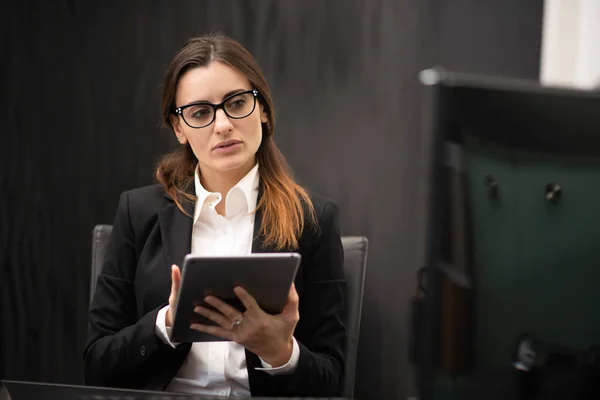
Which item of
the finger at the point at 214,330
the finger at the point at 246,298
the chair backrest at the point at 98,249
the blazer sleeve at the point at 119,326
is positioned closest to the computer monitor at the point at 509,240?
the finger at the point at 246,298

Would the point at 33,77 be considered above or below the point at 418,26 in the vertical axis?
below

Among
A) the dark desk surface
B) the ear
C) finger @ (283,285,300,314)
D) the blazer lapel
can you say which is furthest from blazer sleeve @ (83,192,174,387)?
the dark desk surface

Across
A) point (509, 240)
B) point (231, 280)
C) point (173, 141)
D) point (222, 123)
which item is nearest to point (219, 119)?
point (222, 123)

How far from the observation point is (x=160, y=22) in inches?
87.2

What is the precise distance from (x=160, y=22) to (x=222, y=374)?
123 centimetres

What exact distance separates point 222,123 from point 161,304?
0.45 meters

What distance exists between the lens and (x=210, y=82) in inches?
62.2

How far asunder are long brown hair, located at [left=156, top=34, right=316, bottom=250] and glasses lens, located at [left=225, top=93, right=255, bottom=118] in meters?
0.05

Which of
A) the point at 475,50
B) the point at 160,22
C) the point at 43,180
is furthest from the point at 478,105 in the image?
the point at 43,180

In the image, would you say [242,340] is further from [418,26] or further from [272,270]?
[418,26]

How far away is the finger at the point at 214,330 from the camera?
1230mm

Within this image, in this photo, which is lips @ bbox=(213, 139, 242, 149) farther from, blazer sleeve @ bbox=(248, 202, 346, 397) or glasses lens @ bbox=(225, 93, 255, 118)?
blazer sleeve @ bbox=(248, 202, 346, 397)

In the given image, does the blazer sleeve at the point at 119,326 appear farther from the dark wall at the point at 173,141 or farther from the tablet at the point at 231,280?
the dark wall at the point at 173,141

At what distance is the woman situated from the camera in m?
1.49
